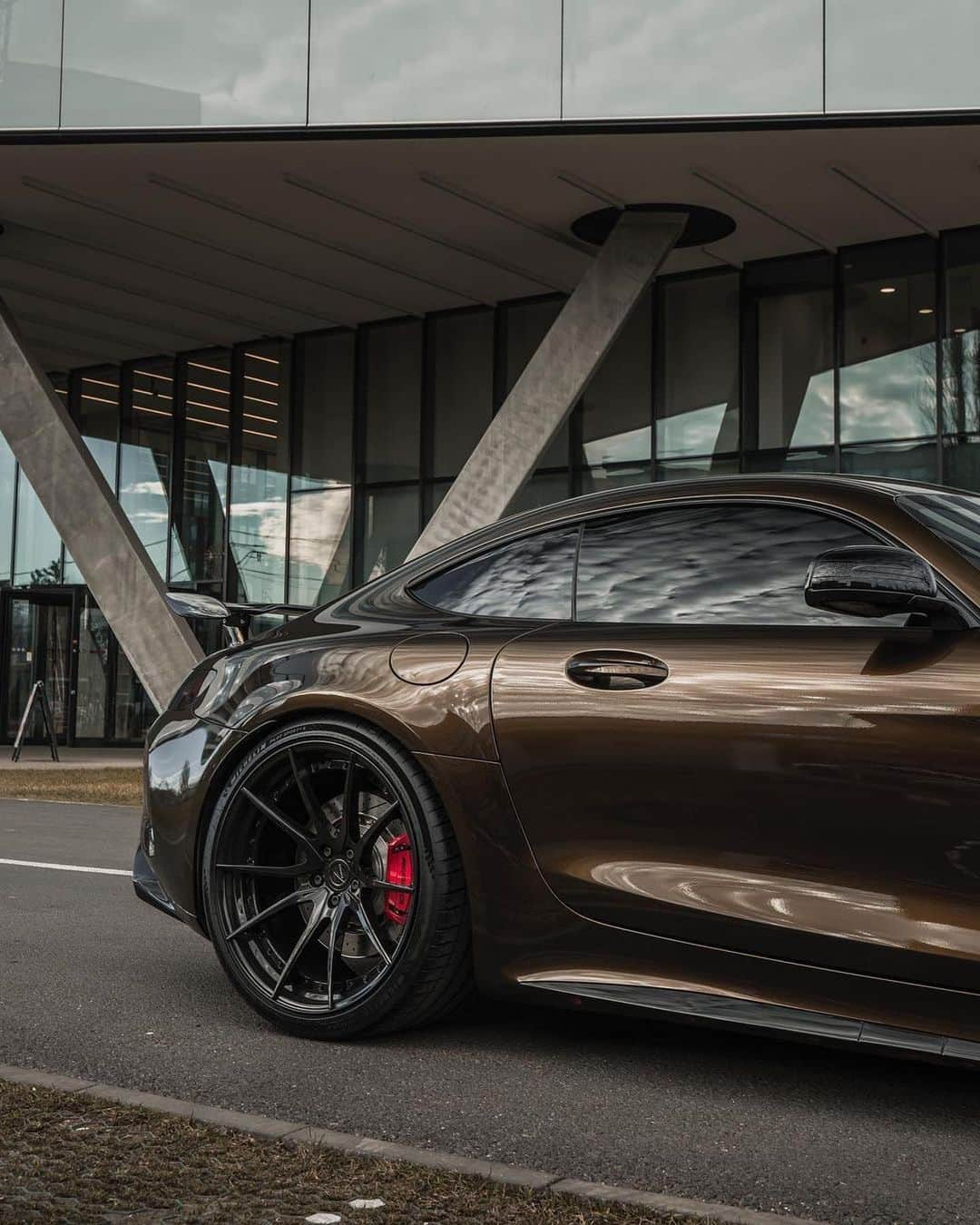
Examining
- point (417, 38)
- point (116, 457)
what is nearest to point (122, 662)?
point (116, 457)

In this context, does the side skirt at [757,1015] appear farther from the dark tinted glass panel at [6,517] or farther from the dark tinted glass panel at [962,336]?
the dark tinted glass panel at [6,517]

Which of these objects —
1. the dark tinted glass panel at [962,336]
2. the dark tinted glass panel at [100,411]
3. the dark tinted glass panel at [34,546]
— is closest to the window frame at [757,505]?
the dark tinted glass panel at [962,336]

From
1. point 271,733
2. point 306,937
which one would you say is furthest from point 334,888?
point 271,733

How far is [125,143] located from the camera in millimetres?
16000

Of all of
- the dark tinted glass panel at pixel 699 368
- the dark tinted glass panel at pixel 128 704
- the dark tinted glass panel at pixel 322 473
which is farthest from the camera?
the dark tinted glass panel at pixel 128 704

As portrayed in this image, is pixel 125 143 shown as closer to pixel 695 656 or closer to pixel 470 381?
pixel 470 381

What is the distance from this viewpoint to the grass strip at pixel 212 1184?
2.67 metres

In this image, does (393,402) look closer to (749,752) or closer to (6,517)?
(6,517)

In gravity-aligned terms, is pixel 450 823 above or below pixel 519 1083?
above

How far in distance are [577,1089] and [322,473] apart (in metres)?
21.0

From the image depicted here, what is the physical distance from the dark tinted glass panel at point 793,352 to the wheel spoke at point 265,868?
52.9 ft

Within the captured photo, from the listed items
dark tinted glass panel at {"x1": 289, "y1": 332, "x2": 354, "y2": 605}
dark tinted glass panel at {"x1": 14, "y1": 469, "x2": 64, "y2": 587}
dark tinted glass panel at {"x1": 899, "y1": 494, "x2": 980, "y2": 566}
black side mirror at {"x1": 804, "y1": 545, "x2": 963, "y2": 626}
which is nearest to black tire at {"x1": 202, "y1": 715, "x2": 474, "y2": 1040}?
black side mirror at {"x1": 804, "y1": 545, "x2": 963, "y2": 626}

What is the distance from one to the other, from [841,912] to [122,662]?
2484 centimetres

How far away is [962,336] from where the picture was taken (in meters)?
18.4
